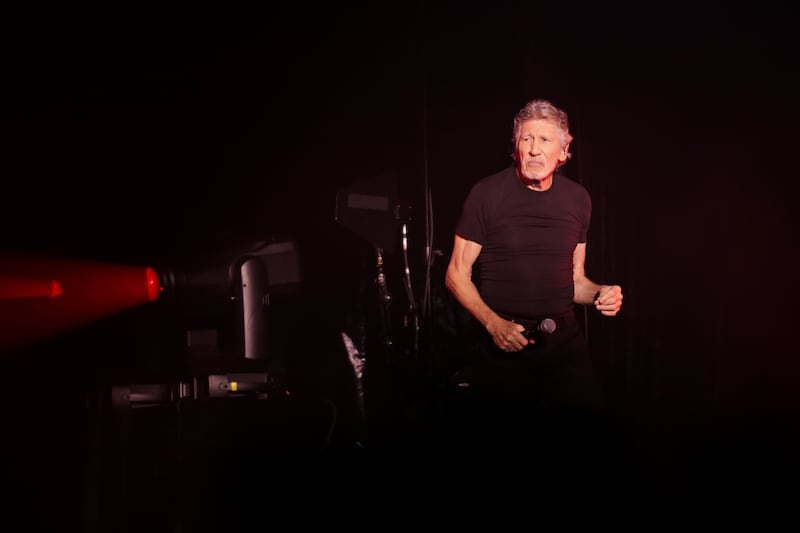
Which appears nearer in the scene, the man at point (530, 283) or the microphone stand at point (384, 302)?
the man at point (530, 283)

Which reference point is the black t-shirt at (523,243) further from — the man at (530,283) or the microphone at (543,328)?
the microphone at (543,328)

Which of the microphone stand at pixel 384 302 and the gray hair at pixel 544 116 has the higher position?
the gray hair at pixel 544 116

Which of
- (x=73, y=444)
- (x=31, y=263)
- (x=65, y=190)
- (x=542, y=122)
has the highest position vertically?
(x=542, y=122)

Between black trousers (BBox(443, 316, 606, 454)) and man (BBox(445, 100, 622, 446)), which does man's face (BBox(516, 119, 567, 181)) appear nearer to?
man (BBox(445, 100, 622, 446))

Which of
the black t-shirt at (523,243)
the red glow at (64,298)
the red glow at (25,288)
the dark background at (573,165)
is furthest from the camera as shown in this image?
the dark background at (573,165)

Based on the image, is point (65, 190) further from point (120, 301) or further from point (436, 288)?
point (436, 288)

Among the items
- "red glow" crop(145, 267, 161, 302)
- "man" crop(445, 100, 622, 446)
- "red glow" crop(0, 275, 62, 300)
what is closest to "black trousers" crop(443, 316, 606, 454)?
"man" crop(445, 100, 622, 446)

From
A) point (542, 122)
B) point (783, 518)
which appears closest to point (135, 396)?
point (542, 122)

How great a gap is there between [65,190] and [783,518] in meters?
3.52

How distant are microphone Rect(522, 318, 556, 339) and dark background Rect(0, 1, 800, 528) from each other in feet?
2.19

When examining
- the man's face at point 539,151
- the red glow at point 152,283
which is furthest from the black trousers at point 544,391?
the red glow at point 152,283

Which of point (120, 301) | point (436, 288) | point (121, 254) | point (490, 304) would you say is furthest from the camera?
point (436, 288)

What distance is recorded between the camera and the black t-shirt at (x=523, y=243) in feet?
10.1

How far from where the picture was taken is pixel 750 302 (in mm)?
3750
